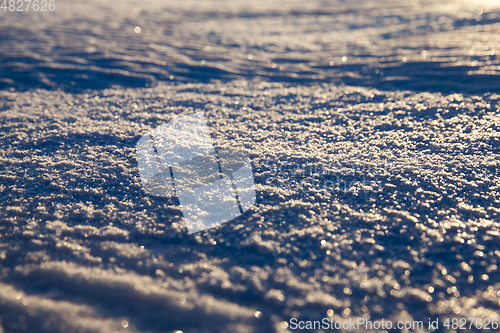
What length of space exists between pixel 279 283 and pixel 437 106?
194 centimetres

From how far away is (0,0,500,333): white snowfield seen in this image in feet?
4.11

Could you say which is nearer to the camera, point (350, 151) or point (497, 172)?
point (497, 172)

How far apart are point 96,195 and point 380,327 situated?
1473 mm

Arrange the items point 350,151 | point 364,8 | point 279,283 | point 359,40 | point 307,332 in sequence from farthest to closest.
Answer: point 364,8, point 359,40, point 350,151, point 279,283, point 307,332

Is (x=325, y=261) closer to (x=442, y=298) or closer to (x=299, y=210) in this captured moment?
(x=299, y=210)

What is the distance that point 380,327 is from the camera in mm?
1177

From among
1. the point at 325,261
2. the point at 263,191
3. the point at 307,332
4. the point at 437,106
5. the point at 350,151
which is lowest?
the point at 307,332

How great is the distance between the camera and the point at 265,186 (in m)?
1.82

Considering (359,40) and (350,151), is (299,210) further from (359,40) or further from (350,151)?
(359,40)

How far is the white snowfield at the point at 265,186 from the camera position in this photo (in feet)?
4.11

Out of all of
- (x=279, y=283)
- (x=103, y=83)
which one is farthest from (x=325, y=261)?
(x=103, y=83)

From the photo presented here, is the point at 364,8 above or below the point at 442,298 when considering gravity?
above

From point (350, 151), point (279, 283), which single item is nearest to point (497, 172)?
point (350, 151)

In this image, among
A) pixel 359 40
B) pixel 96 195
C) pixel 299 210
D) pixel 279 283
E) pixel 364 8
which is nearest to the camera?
pixel 279 283
